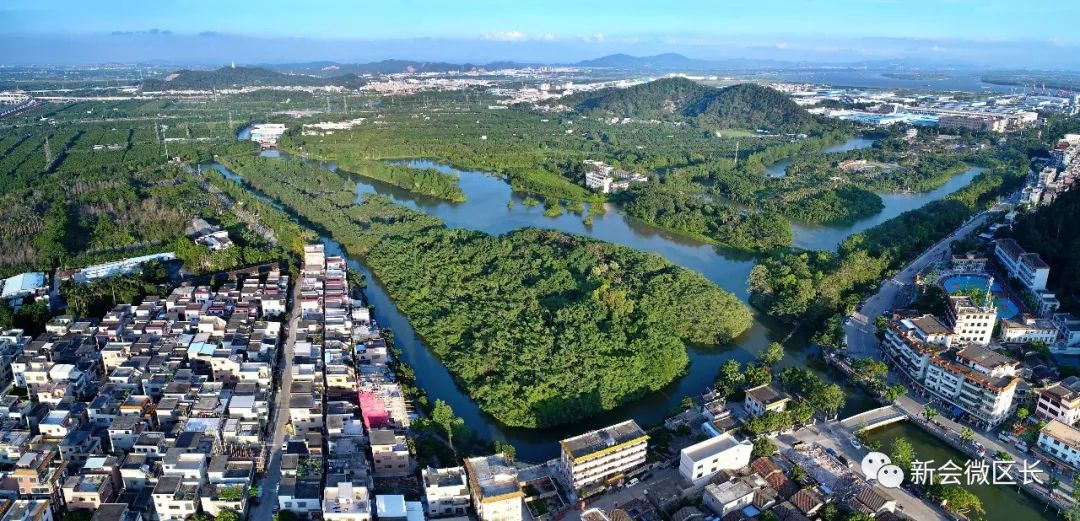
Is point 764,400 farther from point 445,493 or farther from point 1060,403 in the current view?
point 445,493

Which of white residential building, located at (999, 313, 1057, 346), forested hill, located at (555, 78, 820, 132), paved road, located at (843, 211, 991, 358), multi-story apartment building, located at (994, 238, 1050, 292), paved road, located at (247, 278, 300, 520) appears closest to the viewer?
paved road, located at (247, 278, 300, 520)

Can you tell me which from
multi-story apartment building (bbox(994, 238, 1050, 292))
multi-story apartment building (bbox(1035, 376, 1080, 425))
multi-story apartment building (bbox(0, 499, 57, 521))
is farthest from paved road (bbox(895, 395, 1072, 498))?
multi-story apartment building (bbox(0, 499, 57, 521))

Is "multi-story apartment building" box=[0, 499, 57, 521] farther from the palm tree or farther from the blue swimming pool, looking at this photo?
the blue swimming pool

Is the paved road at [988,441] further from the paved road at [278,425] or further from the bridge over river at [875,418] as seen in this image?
the paved road at [278,425]

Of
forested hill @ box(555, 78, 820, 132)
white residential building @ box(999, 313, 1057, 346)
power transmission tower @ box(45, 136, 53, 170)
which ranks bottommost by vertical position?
white residential building @ box(999, 313, 1057, 346)

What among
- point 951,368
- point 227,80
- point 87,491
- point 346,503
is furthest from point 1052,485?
point 227,80

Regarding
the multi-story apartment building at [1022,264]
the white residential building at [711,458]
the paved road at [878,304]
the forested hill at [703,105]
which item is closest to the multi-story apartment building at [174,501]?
the white residential building at [711,458]

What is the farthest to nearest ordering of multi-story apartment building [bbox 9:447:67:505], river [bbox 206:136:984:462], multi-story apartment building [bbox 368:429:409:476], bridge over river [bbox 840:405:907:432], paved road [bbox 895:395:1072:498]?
river [bbox 206:136:984:462]
bridge over river [bbox 840:405:907:432]
paved road [bbox 895:395:1072:498]
multi-story apartment building [bbox 368:429:409:476]
multi-story apartment building [bbox 9:447:67:505]
